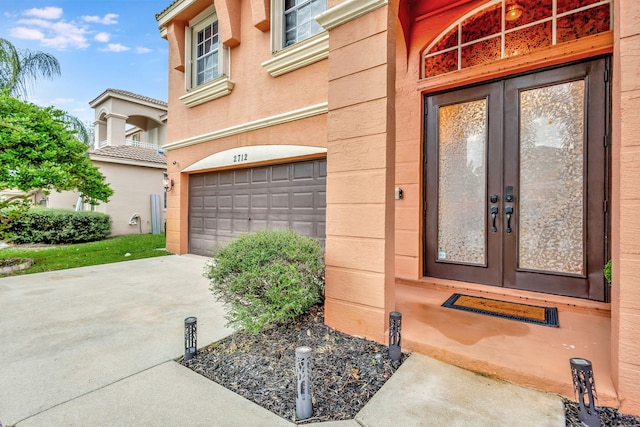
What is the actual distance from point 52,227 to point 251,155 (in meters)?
8.04

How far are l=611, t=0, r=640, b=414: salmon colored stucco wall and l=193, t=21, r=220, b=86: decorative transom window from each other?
23.6 ft

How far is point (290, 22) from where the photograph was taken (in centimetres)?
575

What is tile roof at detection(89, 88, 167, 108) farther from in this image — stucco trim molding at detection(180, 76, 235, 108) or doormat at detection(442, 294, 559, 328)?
doormat at detection(442, 294, 559, 328)

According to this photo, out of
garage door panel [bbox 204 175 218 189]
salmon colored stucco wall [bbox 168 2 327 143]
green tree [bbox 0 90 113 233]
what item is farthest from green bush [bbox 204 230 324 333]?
green tree [bbox 0 90 113 233]

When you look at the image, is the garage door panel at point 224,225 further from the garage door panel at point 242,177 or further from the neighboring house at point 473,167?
the neighboring house at point 473,167

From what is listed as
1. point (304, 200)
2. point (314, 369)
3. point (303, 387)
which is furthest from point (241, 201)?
point (303, 387)

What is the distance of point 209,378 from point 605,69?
15.9 ft

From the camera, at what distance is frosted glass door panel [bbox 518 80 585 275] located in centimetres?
Answer: 330

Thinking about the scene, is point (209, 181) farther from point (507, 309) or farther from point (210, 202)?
point (507, 309)

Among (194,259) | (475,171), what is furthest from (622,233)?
(194,259)

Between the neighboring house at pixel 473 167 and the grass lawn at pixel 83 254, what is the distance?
15.8 feet

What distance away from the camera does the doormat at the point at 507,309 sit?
115 inches

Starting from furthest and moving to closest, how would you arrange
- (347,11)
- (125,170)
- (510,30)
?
(125,170) < (510,30) < (347,11)

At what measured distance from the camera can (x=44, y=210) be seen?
9.66 meters
